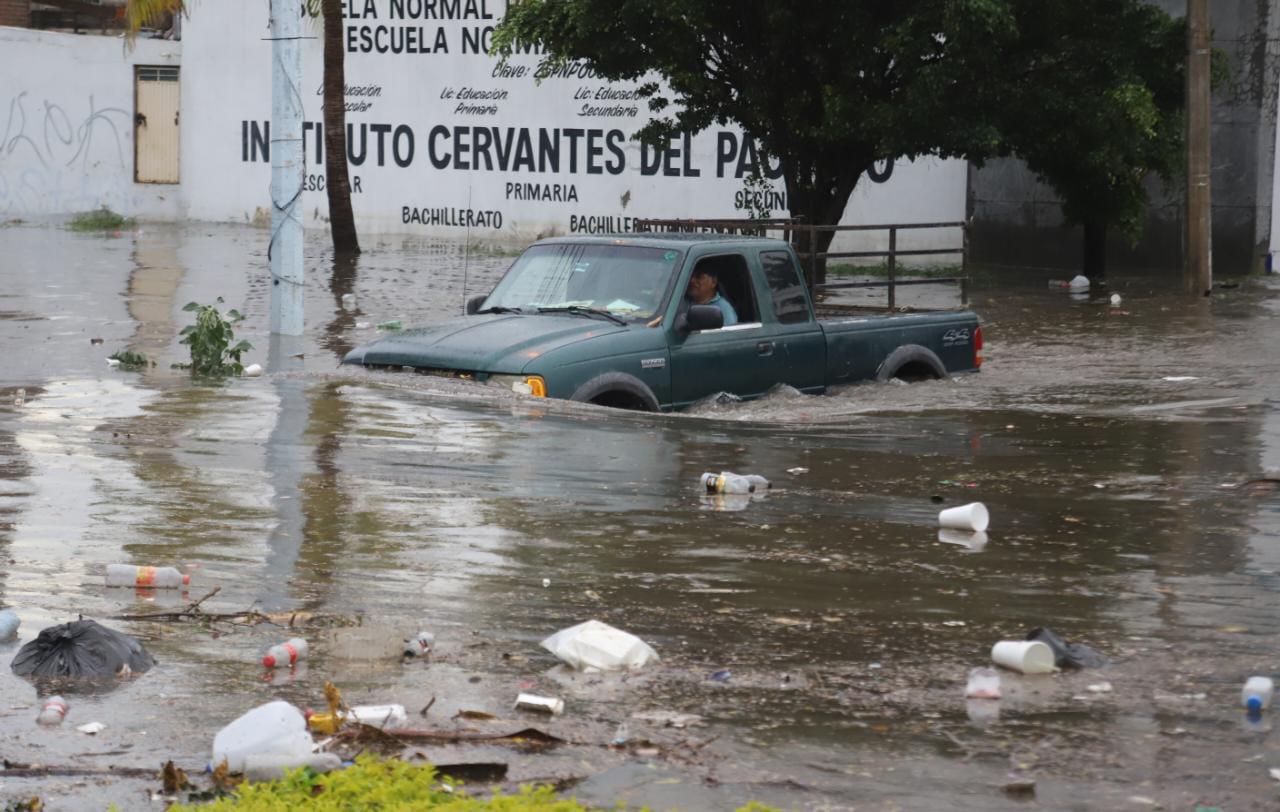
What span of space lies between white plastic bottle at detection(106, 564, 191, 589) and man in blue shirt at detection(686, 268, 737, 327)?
5326 mm

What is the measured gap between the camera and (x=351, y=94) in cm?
3303

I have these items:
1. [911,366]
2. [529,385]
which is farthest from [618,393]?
[911,366]

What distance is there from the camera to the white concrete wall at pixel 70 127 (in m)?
35.5

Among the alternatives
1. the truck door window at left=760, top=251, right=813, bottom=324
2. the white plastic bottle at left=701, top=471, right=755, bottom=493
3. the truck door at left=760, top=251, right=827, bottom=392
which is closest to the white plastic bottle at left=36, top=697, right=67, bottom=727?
the white plastic bottle at left=701, top=471, right=755, bottom=493

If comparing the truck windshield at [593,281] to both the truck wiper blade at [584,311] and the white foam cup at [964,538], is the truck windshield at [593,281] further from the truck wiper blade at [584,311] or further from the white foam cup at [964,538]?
the white foam cup at [964,538]

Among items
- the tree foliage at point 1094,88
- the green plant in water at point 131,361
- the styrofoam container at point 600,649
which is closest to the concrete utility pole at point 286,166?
the green plant in water at point 131,361

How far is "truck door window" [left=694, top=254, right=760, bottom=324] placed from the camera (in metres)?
11.7

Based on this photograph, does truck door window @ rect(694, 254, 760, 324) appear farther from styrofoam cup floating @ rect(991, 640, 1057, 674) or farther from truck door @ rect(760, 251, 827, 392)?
styrofoam cup floating @ rect(991, 640, 1057, 674)

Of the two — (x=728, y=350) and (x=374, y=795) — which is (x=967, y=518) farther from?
(x=374, y=795)

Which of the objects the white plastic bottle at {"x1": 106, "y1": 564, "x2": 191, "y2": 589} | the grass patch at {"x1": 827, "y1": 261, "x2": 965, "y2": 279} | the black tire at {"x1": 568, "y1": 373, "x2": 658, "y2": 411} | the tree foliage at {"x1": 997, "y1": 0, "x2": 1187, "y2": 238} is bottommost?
the white plastic bottle at {"x1": 106, "y1": 564, "x2": 191, "y2": 589}

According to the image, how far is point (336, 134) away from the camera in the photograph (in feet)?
93.0

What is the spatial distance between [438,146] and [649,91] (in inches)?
347

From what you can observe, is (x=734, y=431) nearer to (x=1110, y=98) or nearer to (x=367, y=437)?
(x=367, y=437)

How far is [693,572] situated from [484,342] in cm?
401
